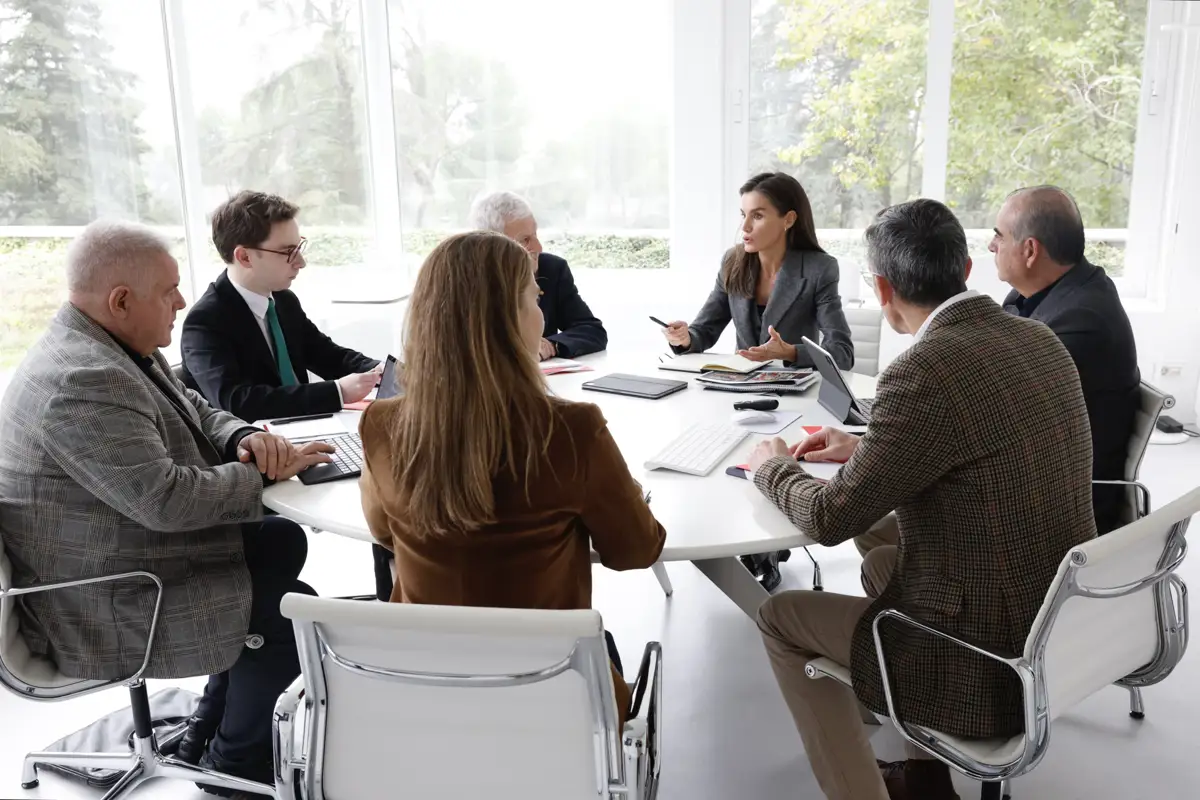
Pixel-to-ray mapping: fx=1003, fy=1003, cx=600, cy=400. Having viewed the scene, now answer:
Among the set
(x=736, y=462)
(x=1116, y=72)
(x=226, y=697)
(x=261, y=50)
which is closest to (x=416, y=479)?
(x=736, y=462)

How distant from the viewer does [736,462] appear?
2.28 metres

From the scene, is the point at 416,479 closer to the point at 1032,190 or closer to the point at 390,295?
the point at 1032,190

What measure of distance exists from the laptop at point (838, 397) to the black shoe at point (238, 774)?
5.34ft

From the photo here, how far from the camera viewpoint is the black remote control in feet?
8.95

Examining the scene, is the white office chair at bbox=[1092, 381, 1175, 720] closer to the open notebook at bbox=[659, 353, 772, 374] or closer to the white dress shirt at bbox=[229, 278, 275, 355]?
the open notebook at bbox=[659, 353, 772, 374]

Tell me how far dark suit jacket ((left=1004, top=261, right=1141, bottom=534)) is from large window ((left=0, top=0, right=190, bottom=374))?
→ 3.14 meters

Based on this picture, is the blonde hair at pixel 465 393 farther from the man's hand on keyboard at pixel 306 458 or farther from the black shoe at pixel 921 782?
the black shoe at pixel 921 782

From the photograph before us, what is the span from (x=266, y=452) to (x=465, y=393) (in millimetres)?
868

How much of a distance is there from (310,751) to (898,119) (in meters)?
5.07

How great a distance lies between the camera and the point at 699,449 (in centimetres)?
234

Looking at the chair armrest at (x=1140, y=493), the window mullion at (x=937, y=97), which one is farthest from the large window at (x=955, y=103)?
the chair armrest at (x=1140, y=493)

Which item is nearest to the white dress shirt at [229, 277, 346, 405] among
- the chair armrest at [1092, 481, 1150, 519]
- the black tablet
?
the black tablet

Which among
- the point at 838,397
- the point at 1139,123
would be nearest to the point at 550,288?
the point at 838,397

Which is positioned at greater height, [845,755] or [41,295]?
[41,295]
